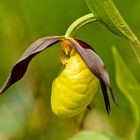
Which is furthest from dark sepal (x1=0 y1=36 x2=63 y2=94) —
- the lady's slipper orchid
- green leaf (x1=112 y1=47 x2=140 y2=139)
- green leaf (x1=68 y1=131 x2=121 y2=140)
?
green leaf (x1=68 y1=131 x2=121 y2=140)

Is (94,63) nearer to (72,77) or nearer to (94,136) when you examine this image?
(72,77)

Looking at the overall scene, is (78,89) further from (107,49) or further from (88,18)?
(107,49)

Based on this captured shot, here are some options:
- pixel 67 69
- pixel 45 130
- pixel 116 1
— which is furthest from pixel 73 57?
pixel 116 1

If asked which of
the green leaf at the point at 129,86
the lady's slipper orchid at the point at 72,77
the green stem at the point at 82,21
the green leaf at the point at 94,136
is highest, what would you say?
the green stem at the point at 82,21

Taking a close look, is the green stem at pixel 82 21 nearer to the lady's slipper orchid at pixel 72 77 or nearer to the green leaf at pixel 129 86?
the lady's slipper orchid at pixel 72 77

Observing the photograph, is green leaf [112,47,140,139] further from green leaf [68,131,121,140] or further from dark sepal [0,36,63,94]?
dark sepal [0,36,63,94]

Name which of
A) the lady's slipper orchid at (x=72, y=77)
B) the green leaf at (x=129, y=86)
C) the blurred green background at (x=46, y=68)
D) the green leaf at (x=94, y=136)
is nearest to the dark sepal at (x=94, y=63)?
the lady's slipper orchid at (x=72, y=77)

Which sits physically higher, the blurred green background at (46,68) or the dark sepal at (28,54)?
the dark sepal at (28,54)

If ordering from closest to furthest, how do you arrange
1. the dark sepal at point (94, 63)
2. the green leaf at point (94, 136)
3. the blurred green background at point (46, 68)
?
the dark sepal at point (94, 63), the green leaf at point (94, 136), the blurred green background at point (46, 68)
